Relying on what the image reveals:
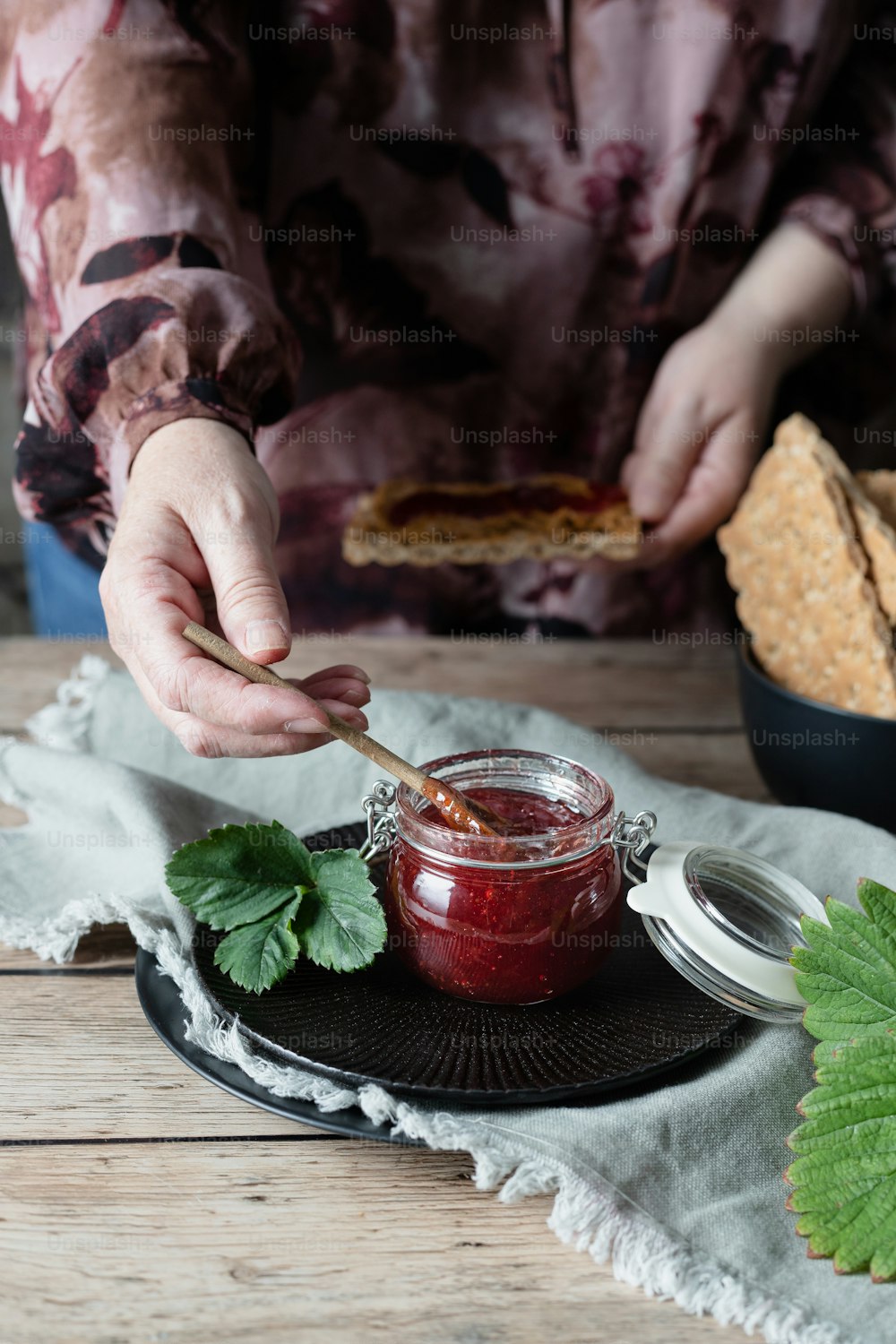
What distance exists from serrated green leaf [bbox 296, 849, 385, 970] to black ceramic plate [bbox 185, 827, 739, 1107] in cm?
3

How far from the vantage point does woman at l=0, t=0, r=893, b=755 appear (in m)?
1.32

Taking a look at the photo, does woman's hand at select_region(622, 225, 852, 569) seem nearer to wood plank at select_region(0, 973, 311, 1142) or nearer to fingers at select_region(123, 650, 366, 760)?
fingers at select_region(123, 650, 366, 760)

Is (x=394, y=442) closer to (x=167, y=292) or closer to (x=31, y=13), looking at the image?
(x=167, y=292)

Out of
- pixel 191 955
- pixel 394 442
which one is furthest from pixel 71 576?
pixel 191 955

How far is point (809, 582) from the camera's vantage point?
1307 millimetres

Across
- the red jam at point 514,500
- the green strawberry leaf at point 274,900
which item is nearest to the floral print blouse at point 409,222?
the red jam at point 514,500

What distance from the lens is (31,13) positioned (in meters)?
1.37

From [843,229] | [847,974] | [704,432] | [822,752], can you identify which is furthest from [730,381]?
[847,974]

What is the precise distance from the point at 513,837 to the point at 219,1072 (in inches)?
10.9

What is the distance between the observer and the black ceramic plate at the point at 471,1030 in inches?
33.3

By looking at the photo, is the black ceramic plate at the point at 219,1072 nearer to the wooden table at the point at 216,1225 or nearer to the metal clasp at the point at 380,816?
the wooden table at the point at 216,1225

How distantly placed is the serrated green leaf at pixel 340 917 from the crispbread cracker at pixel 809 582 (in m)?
0.57

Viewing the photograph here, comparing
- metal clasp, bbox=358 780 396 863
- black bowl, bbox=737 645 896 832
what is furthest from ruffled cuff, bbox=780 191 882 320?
metal clasp, bbox=358 780 396 863

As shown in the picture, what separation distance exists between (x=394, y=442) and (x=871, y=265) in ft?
2.51
